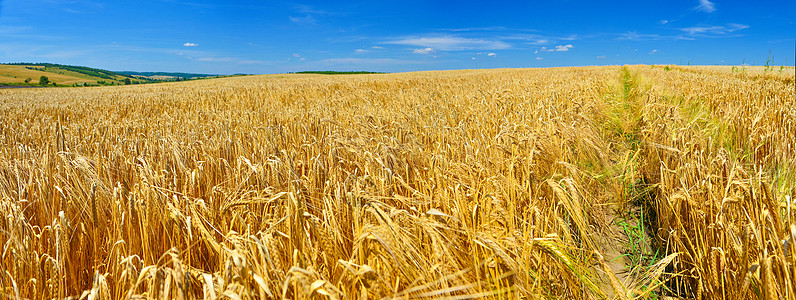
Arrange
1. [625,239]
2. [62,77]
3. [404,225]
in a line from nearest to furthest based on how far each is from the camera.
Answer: [404,225]
[625,239]
[62,77]

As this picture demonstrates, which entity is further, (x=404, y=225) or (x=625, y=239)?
(x=625, y=239)

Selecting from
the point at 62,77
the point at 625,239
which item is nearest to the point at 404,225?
the point at 625,239

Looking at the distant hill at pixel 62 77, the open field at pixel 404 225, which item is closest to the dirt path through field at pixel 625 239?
the open field at pixel 404 225

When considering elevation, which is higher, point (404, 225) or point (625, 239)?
point (404, 225)

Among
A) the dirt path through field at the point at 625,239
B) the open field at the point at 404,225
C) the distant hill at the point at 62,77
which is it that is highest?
the distant hill at the point at 62,77

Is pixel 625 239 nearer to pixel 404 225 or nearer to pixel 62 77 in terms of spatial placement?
pixel 404 225

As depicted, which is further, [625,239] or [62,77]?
[62,77]

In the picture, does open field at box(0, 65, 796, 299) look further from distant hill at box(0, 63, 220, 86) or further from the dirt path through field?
distant hill at box(0, 63, 220, 86)

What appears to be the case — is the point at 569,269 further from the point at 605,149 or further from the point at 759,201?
the point at 605,149

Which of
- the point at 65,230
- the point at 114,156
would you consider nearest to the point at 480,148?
the point at 65,230

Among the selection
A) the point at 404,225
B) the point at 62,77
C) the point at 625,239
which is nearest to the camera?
the point at 404,225

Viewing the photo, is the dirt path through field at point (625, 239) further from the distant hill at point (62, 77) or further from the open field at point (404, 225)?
the distant hill at point (62, 77)

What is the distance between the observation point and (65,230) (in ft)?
4.42

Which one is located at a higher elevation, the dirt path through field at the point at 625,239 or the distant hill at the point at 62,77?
the distant hill at the point at 62,77
